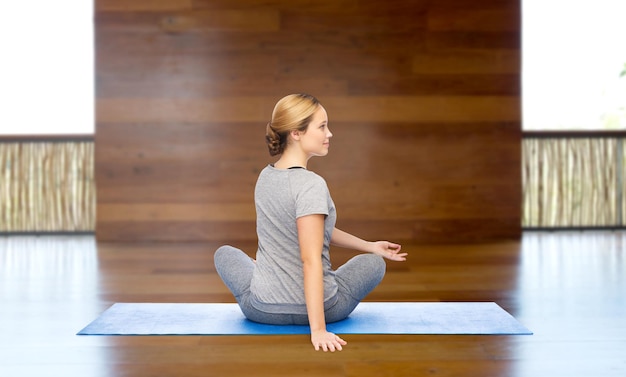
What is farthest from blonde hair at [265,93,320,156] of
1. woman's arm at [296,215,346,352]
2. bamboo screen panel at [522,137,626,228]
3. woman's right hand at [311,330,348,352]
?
bamboo screen panel at [522,137,626,228]

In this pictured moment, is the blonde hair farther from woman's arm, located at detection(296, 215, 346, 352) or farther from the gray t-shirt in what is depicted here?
woman's arm, located at detection(296, 215, 346, 352)

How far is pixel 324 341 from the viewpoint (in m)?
2.03

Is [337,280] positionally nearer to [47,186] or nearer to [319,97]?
[319,97]

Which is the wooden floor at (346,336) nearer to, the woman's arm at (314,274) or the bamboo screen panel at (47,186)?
the woman's arm at (314,274)

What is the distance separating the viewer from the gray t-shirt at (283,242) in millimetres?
2129

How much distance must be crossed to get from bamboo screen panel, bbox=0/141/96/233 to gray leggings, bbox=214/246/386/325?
9.79 feet

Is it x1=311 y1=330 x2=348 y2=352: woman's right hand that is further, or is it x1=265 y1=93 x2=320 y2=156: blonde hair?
x1=265 y1=93 x2=320 y2=156: blonde hair

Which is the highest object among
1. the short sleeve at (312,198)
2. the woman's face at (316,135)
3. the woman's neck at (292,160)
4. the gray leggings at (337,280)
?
the woman's face at (316,135)

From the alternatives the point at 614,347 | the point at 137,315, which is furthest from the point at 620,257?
the point at 137,315

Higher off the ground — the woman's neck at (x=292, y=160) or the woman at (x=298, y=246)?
the woman's neck at (x=292, y=160)

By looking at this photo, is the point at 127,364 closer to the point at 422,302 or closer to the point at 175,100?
the point at 422,302

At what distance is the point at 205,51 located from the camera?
4820 mm

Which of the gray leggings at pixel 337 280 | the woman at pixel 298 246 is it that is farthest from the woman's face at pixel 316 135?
the gray leggings at pixel 337 280

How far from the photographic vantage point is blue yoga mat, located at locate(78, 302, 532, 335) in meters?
2.26
